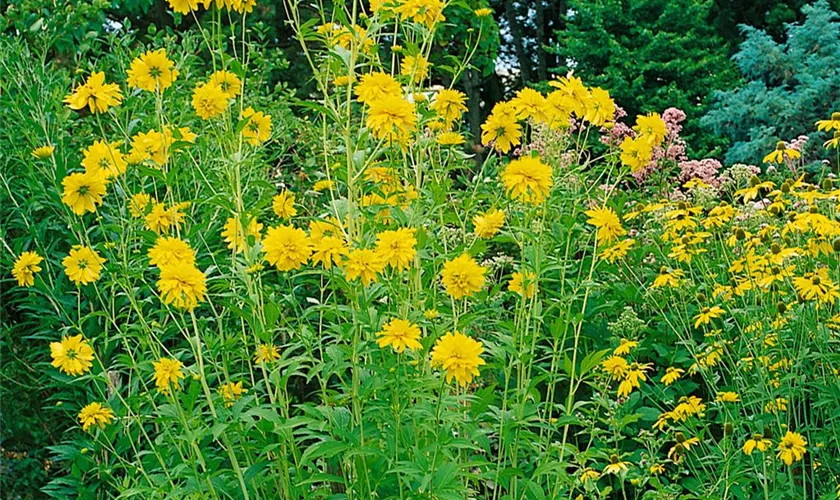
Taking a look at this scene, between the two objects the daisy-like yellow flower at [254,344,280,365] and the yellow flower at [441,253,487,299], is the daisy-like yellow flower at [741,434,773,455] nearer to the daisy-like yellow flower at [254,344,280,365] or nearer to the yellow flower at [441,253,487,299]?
the yellow flower at [441,253,487,299]

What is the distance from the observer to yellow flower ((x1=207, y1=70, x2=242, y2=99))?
214 cm

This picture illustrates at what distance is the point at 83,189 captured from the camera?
6.66 ft

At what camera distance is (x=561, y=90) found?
7.02ft

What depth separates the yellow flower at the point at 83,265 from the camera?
2.11m

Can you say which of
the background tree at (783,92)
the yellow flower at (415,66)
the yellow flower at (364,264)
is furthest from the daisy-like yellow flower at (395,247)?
the background tree at (783,92)

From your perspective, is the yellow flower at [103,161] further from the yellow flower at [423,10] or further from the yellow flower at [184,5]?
the yellow flower at [423,10]

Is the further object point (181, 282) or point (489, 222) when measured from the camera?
point (489, 222)

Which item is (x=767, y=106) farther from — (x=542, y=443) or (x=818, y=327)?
(x=542, y=443)

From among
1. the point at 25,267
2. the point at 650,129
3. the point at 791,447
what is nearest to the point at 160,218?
the point at 25,267

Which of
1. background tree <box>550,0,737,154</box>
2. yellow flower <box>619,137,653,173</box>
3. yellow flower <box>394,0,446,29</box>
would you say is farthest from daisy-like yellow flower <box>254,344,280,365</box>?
background tree <box>550,0,737,154</box>

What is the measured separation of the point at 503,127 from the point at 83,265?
0.96 metres

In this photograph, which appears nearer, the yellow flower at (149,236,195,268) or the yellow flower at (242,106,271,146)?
the yellow flower at (149,236,195,268)

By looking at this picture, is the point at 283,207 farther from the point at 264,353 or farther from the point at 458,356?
the point at 458,356

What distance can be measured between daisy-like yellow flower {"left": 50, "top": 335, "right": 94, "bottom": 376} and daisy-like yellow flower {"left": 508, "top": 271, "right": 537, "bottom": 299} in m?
0.93
